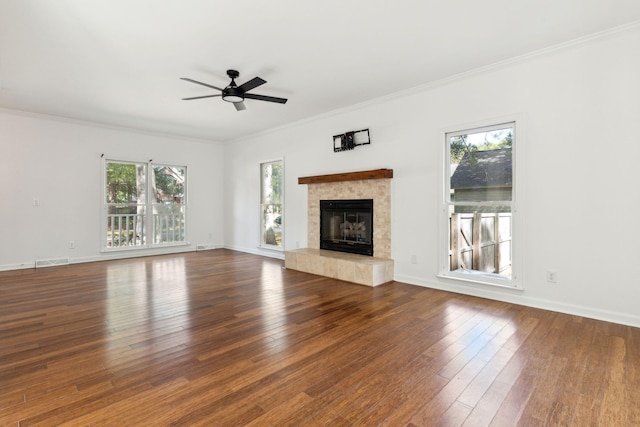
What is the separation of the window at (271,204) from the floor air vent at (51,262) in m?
3.67

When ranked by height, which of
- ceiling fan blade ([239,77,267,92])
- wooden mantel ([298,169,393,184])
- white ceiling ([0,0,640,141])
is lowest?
wooden mantel ([298,169,393,184])

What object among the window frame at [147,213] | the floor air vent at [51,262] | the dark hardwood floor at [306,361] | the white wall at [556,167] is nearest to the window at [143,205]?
the window frame at [147,213]

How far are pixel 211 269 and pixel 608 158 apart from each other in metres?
5.48

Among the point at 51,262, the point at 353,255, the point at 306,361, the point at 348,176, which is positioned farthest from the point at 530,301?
the point at 51,262

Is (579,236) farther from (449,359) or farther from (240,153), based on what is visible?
(240,153)

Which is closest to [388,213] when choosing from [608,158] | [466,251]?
[466,251]

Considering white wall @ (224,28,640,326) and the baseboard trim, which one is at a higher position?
white wall @ (224,28,640,326)

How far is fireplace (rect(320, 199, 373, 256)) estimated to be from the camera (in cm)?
518

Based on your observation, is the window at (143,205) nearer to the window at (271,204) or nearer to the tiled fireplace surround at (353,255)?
the window at (271,204)

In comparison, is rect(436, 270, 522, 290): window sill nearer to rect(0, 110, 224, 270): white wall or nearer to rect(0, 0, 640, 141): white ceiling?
rect(0, 0, 640, 141): white ceiling

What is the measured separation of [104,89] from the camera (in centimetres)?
452

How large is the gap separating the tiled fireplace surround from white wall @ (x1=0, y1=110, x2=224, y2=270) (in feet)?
12.8

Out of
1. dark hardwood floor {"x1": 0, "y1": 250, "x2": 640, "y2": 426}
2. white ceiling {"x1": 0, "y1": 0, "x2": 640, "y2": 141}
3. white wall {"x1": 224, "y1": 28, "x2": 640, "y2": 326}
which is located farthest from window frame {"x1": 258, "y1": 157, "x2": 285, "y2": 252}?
dark hardwood floor {"x1": 0, "y1": 250, "x2": 640, "y2": 426}

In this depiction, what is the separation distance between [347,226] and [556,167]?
301 centimetres
